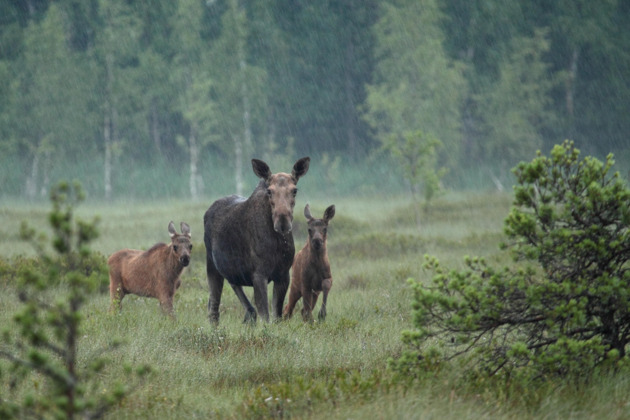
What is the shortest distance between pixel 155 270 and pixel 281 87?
50216 mm

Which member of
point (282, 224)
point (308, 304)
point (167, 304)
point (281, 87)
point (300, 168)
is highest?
point (281, 87)

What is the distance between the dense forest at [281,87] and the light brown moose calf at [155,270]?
34.7 metres

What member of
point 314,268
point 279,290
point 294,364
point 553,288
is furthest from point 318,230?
point 553,288

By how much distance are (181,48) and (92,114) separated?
313 inches

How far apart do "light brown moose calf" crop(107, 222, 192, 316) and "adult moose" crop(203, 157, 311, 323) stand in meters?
0.73

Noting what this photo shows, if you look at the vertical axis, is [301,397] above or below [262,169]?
below

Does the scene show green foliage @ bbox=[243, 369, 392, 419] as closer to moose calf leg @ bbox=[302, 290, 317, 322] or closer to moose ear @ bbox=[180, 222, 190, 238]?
Result: moose calf leg @ bbox=[302, 290, 317, 322]

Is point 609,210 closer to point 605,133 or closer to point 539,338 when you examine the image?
point 539,338

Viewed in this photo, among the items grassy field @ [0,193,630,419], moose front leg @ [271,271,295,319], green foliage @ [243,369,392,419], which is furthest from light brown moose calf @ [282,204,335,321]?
green foliage @ [243,369,392,419]

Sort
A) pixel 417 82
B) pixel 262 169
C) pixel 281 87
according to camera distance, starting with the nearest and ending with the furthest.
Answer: pixel 262 169 < pixel 417 82 < pixel 281 87

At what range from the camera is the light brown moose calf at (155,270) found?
8.89 m

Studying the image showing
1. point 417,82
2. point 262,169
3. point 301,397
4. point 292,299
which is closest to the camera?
point 301,397

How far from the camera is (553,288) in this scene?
187 inches

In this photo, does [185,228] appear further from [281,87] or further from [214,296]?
[281,87]
